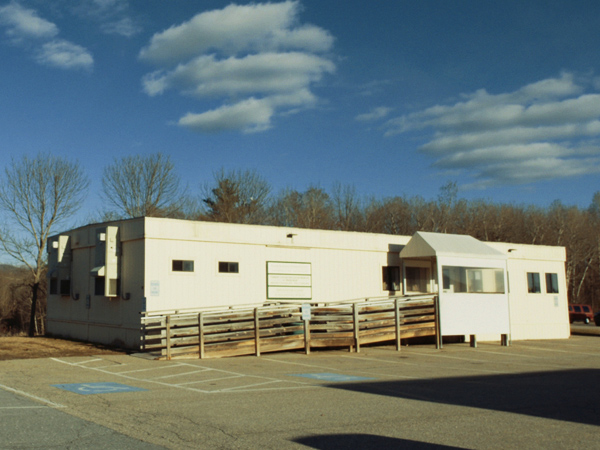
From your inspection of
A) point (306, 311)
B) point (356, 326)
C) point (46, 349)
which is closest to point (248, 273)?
point (306, 311)

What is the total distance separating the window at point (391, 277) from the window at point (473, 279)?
251 cm

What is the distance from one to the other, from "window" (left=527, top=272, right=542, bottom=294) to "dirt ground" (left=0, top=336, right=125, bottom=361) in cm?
1836

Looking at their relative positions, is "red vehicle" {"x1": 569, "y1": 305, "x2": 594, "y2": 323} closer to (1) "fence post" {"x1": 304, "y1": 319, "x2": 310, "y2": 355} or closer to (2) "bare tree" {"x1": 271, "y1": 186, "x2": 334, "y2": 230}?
(2) "bare tree" {"x1": 271, "y1": 186, "x2": 334, "y2": 230}

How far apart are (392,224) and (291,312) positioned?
38.1 meters

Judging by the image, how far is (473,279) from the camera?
2261 centimetres

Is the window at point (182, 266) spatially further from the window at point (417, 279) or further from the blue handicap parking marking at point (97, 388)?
the window at point (417, 279)

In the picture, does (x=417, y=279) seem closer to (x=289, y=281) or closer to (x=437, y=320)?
(x=437, y=320)

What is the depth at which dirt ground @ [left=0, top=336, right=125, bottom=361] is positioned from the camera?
1730 centimetres

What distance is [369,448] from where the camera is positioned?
21.4 feet

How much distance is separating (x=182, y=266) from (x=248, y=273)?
95.7 inches

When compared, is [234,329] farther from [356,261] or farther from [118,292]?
[356,261]

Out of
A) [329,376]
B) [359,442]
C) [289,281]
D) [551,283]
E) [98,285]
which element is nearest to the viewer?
[359,442]

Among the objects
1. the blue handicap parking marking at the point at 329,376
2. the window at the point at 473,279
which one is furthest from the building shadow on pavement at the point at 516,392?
the window at the point at 473,279

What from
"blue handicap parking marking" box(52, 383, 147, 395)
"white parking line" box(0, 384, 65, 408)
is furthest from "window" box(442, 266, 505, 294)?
→ "white parking line" box(0, 384, 65, 408)
